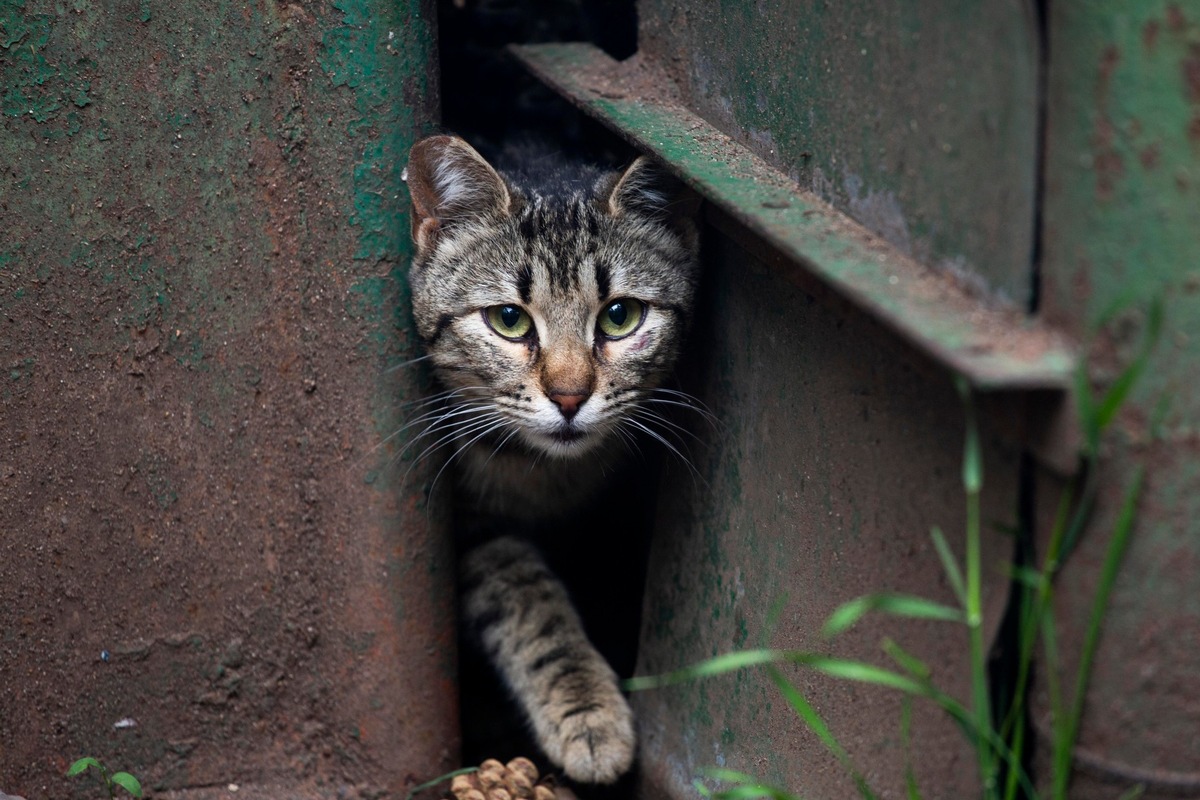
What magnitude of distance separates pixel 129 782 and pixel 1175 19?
241cm

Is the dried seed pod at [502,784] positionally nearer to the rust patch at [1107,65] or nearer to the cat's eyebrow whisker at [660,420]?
the cat's eyebrow whisker at [660,420]

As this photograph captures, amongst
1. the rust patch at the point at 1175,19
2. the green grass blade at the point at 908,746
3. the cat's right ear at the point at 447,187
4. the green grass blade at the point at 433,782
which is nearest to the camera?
the rust patch at the point at 1175,19

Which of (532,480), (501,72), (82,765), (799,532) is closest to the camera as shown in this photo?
(799,532)

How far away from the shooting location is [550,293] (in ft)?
8.90

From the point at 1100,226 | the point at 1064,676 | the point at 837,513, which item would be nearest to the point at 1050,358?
the point at 1100,226

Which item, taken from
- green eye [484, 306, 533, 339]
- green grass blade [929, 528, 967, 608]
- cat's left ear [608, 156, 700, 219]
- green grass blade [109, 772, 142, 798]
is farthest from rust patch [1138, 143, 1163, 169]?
green grass blade [109, 772, 142, 798]

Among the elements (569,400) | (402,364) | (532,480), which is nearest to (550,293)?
(569,400)

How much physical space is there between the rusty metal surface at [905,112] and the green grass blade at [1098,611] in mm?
282

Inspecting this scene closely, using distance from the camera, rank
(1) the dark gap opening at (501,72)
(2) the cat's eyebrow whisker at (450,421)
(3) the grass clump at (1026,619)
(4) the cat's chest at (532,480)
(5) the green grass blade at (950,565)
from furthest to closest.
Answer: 1. (1) the dark gap opening at (501,72)
2. (4) the cat's chest at (532,480)
3. (2) the cat's eyebrow whisker at (450,421)
4. (5) the green grass blade at (950,565)
5. (3) the grass clump at (1026,619)

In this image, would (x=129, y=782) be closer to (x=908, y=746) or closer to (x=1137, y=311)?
(x=908, y=746)

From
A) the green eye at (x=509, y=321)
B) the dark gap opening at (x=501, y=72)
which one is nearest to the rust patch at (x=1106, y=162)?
the green eye at (x=509, y=321)

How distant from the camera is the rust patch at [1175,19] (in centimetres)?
128

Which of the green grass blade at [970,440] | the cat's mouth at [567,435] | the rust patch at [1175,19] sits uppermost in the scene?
the rust patch at [1175,19]

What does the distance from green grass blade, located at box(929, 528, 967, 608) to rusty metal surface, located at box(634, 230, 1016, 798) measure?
0.07ft
